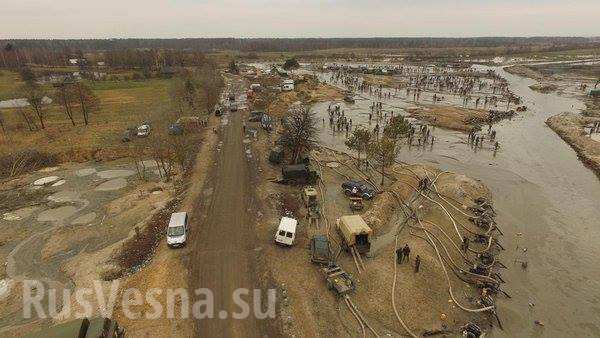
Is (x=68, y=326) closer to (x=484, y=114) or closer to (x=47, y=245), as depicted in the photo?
(x=47, y=245)

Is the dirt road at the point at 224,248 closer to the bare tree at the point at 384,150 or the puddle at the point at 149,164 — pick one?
the puddle at the point at 149,164

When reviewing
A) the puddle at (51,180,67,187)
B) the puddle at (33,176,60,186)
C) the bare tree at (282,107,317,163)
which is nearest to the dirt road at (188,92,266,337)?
the bare tree at (282,107,317,163)

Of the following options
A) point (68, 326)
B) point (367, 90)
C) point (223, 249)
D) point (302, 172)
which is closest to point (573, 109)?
point (367, 90)

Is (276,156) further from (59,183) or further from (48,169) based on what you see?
(48,169)

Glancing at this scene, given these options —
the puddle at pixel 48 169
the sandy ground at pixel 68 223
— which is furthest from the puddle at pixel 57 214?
the puddle at pixel 48 169

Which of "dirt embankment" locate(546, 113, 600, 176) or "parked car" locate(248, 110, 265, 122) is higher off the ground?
"parked car" locate(248, 110, 265, 122)

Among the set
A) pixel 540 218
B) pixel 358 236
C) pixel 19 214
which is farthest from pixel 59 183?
pixel 540 218

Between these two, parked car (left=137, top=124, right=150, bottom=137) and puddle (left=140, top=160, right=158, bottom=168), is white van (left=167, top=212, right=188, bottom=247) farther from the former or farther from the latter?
parked car (left=137, top=124, right=150, bottom=137)
